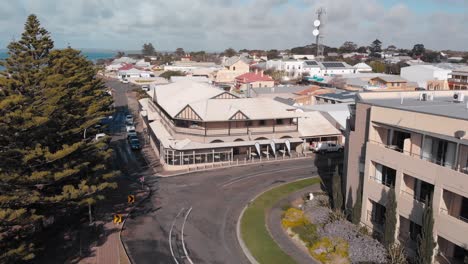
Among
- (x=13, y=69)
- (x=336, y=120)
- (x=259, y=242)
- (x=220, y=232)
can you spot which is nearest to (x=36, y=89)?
(x=13, y=69)

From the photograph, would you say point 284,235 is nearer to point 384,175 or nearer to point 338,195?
point 338,195

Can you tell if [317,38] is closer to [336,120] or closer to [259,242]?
[336,120]

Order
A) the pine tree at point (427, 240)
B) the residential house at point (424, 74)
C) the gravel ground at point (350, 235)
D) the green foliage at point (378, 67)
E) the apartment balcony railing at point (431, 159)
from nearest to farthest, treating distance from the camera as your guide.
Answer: the pine tree at point (427, 240) → the apartment balcony railing at point (431, 159) → the gravel ground at point (350, 235) → the residential house at point (424, 74) → the green foliage at point (378, 67)

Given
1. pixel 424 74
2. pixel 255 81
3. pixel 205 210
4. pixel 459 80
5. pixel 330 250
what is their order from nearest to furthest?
pixel 330 250 < pixel 205 210 < pixel 459 80 < pixel 255 81 < pixel 424 74

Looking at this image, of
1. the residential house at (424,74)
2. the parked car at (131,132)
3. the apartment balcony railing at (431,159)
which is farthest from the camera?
the residential house at (424,74)

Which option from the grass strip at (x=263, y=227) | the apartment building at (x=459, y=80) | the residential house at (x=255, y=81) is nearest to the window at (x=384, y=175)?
the grass strip at (x=263, y=227)

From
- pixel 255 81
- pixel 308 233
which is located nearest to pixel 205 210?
pixel 308 233

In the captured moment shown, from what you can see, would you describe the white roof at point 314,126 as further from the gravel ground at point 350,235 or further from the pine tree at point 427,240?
the pine tree at point 427,240

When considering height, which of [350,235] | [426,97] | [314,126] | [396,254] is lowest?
[350,235]
